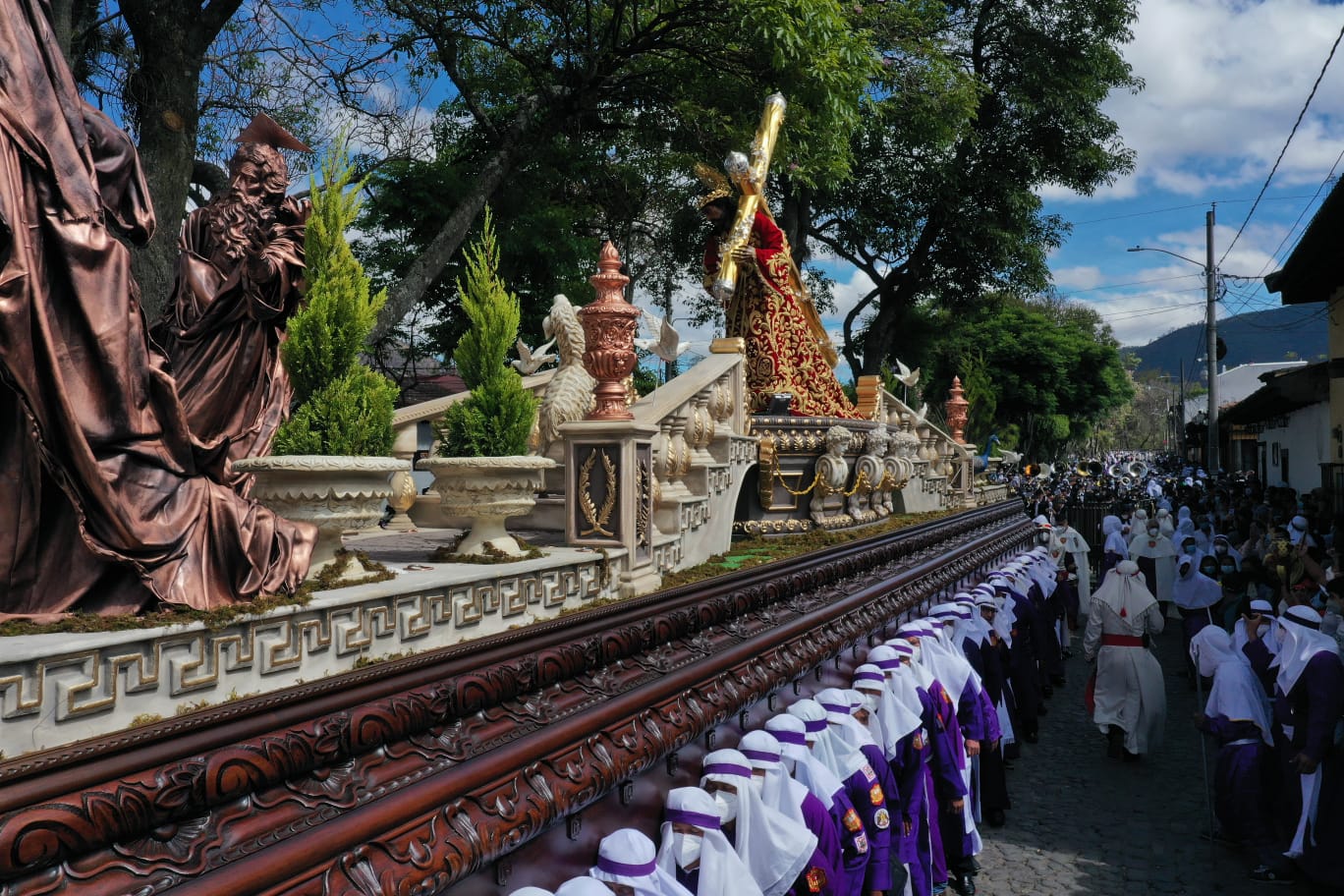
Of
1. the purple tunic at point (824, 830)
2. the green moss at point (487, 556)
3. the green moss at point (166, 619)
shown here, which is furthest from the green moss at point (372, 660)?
the purple tunic at point (824, 830)

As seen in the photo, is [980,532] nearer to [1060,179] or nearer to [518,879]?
[518,879]

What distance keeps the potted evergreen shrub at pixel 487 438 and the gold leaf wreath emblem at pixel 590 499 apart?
1.64ft

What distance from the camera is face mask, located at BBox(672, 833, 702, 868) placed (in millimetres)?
3100

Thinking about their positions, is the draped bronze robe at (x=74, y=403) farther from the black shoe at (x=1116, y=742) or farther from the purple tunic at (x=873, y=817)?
the black shoe at (x=1116, y=742)

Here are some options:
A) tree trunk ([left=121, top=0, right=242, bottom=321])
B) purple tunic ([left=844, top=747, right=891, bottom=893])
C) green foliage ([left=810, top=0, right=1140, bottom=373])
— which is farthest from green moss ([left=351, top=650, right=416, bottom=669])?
green foliage ([left=810, top=0, right=1140, bottom=373])

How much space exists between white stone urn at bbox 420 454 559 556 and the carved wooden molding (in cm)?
107

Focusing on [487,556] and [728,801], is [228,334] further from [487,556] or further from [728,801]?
[728,801]

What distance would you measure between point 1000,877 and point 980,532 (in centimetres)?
479

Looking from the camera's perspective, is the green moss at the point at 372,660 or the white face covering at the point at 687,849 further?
the green moss at the point at 372,660

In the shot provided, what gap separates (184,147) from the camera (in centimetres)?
813

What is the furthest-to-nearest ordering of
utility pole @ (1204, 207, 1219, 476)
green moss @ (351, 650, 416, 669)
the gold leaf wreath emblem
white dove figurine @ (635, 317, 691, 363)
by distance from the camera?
utility pole @ (1204, 207, 1219, 476) → white dove figurine @ (635, 317, 691, 363) → the gold leaf wreath emblem → green moss @ (351, 650, 416, 669)

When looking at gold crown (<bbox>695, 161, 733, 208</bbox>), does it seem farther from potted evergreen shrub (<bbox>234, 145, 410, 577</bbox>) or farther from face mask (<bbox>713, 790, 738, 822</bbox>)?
face mask (<bbox>713, 790, 738, 822</bbox>)

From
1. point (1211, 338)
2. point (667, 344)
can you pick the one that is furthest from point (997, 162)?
point (667, 344)

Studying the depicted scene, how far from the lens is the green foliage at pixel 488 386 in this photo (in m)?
4.91
